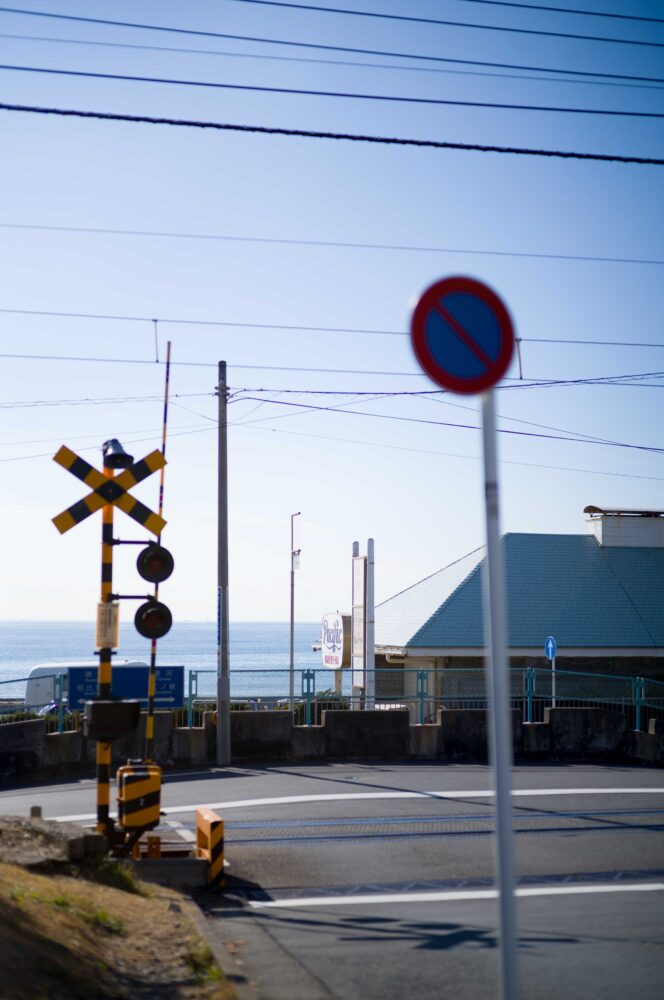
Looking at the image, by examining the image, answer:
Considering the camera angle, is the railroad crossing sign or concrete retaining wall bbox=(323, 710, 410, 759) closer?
the railroad crossing sign

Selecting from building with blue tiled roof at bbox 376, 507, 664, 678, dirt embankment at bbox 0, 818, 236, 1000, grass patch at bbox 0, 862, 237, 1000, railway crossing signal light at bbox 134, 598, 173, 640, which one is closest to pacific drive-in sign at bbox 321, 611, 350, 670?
building with blue tiled roof at bbox 376, 507, 664, 678

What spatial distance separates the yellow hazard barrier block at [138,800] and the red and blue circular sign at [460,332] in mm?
6436

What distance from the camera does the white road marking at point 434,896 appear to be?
954 cm

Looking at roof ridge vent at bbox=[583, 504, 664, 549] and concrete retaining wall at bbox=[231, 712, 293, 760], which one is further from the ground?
roof ridge vent at bbox=[583, 504, 664, 549]

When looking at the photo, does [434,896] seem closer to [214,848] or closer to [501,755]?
[214,848]

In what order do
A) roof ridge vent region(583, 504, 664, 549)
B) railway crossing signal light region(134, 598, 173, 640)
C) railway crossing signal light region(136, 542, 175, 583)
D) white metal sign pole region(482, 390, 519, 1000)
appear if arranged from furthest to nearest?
1. roof ridge vent region(583, 504, 664, 549)
2. railway crossing signal light region(134, 598, 173, 640)
3. railway crossing signal light region(136, 542, 175, 583)
4. white metal sign pole region(482, 390, 519, 1000)

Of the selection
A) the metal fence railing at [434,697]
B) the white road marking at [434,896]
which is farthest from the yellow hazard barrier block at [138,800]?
the metal fence railing at [434,697]

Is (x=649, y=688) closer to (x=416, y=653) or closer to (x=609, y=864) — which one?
(x=416, y=653)

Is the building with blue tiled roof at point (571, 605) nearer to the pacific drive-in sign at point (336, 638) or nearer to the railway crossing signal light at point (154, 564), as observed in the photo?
the pacific drive-in sign at point (336, 638)

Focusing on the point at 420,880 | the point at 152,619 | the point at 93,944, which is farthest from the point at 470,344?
the point at 420,880

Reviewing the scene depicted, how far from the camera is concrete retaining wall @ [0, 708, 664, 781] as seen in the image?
778 inches

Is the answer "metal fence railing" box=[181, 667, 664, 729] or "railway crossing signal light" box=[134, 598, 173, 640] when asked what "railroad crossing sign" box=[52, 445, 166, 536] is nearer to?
"railway crossing signal light" box=[134, 598, 173, 640]

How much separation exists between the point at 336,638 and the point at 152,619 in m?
28.4

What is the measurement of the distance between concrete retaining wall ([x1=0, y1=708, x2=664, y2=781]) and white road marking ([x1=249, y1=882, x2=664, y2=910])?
10116 mm
